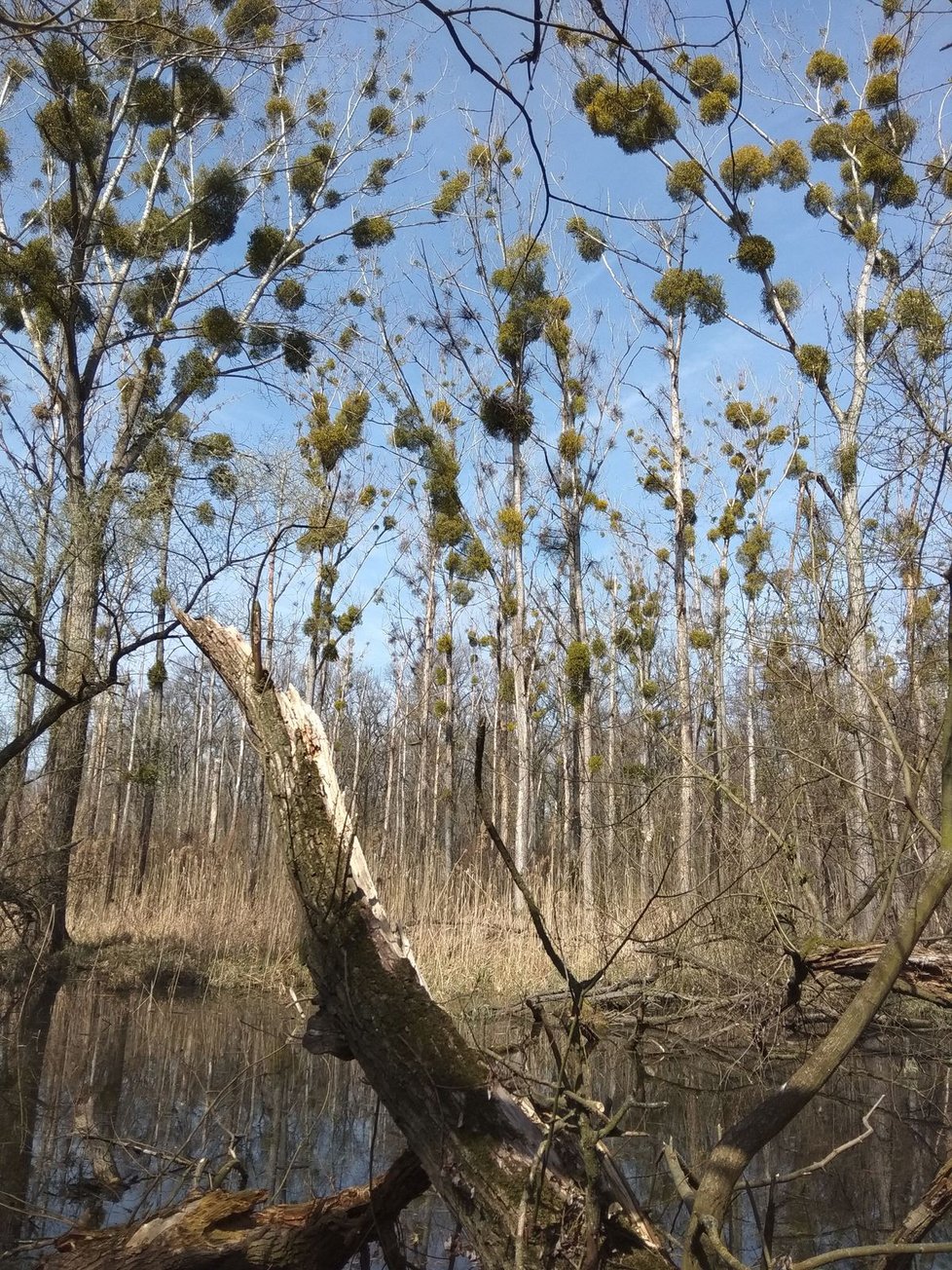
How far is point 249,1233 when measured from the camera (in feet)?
8.84

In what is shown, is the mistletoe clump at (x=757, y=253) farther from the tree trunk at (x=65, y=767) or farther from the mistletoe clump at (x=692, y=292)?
the tree trunk at (x=65, y=767)

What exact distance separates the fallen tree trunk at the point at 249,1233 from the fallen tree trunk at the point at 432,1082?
1.20ft

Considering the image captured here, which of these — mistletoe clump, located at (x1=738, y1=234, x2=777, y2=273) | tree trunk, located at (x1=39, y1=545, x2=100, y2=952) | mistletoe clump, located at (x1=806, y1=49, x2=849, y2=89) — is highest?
mistletoe clump, located at (x1=806, y1=49, x2=849, y2=89)

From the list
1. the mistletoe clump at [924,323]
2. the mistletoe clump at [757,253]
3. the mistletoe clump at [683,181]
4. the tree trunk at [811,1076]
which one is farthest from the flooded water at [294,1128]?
the mistletoe clump at [757,253]

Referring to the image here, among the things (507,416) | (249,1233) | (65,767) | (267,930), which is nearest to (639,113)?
(249,1233)

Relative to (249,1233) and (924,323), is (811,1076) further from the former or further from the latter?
(924,323)

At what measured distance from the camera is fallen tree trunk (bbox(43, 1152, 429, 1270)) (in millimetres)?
2605

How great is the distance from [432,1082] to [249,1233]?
2.59 feet

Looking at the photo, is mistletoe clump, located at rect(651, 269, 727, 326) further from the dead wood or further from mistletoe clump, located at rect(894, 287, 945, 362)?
the dead wood

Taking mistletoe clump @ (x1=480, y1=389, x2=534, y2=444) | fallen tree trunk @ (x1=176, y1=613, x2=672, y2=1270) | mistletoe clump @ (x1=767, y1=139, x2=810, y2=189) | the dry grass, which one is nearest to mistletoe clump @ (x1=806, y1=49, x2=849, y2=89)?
mistletoe clump @ (x1=767, y1=139, x2=810, y2=189)

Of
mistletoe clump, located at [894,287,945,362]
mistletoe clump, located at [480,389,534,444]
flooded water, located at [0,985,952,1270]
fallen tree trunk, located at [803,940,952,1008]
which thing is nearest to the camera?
flooded water, located at [0,985,952,1270]

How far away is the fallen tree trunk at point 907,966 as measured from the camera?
3.76 metres

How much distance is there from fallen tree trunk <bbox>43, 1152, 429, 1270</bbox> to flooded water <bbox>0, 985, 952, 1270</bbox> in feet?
0.44

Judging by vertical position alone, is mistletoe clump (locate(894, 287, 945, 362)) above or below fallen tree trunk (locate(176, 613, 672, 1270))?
above
